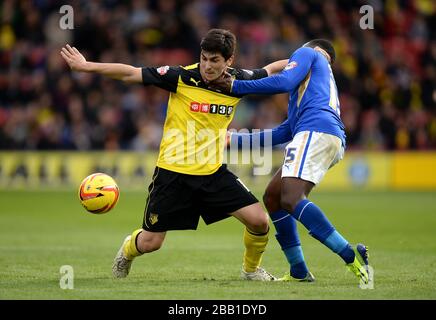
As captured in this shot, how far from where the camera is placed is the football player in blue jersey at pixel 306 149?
25.1 ft

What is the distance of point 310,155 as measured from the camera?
7758mm

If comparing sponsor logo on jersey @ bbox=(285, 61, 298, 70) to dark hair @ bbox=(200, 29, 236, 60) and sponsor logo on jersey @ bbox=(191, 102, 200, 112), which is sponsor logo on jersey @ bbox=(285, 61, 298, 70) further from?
sponsor logo on jersey @ bbox=(191, 102, 200, 112)

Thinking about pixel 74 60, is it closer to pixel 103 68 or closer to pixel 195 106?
pixel 103 68

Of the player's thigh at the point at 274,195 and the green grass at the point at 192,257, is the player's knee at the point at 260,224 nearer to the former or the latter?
the player's thigh at the point at 274,195

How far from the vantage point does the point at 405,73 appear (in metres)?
24.7

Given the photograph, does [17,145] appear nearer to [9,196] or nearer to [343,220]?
[9,196]

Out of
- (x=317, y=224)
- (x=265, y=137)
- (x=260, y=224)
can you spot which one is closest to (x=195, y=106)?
(x=265, y=137)

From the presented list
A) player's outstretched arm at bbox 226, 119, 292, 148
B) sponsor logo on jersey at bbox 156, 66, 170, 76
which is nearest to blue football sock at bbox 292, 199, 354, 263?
player's outstretched arm at bbox 226, 119, 292, 148

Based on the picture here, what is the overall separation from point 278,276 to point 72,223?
6798mm

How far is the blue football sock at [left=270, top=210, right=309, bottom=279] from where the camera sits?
8219 mm

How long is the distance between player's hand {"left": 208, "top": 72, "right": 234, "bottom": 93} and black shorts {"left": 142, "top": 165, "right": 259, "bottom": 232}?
82cm

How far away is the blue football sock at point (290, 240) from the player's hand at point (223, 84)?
134cm

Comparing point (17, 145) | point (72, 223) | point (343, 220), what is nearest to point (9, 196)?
point (17, 145)

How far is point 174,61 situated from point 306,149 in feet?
55.0
